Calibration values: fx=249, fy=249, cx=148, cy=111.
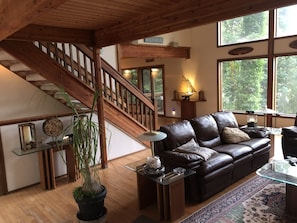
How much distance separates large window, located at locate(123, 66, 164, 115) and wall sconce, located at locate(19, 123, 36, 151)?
20.8ft

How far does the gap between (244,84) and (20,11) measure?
23.3 feet

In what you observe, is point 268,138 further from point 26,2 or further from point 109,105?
point 26,2

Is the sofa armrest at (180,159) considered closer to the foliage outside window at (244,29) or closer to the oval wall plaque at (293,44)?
the oval wall plaque at (293,44)

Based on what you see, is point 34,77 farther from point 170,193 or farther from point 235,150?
point 235,150

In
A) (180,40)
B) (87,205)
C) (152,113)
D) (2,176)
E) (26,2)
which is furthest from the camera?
(180,40)

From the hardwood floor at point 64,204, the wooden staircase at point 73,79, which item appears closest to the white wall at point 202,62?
the wooden staircase at point 73,79

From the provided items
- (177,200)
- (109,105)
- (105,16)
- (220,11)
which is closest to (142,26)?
(105,16)

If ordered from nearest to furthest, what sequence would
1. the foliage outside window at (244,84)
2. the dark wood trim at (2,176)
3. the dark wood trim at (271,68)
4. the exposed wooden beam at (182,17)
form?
1. the exposed wooden beam at (182,17)
2. the dark wood trim at (2,176)
3. the dark wood trim at (271,68)
4. the foliage outside window at (244,84)

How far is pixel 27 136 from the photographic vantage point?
12.5 ft

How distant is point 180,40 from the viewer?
823 cm

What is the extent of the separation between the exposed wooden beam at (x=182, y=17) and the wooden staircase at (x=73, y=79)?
738 mm

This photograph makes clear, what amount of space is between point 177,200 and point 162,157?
0.68 meters

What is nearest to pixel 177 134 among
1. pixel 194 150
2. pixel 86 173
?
pixel 194 150

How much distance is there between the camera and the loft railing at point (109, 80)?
4070 mm
